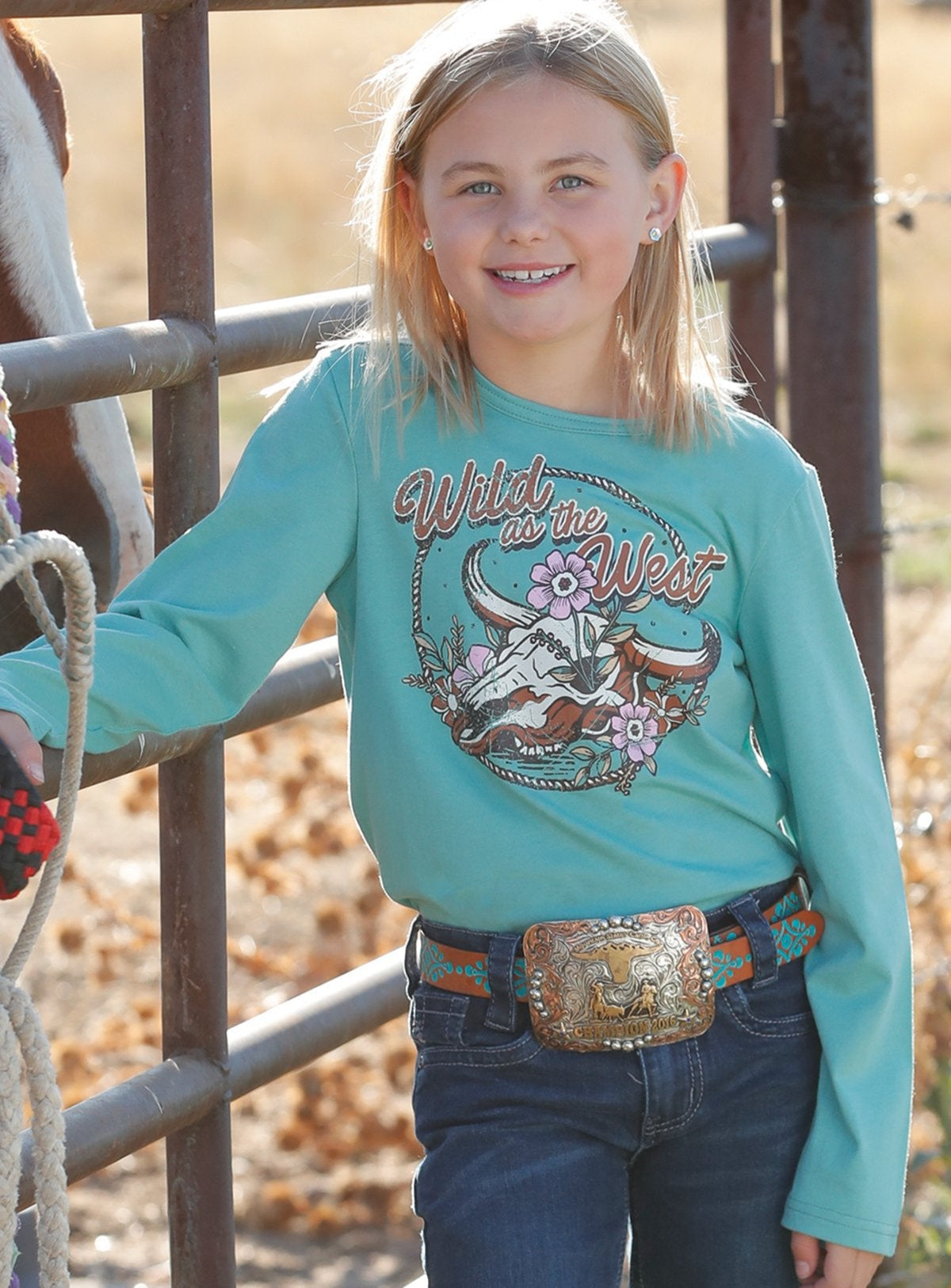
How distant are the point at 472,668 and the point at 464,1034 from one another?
Result: 28cm

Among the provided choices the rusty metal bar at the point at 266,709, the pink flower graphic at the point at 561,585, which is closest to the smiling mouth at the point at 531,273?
the pink flower graphic at the point at 561,585

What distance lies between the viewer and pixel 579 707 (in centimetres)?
131

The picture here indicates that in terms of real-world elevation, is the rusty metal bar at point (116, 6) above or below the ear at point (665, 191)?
above

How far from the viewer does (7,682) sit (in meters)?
1.07

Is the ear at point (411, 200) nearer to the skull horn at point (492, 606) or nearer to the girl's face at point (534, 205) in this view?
the girl's face at point (534, 205)

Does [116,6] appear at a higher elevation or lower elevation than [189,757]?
higher

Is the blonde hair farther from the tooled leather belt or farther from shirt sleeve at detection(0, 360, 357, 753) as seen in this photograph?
the tooled leather belt

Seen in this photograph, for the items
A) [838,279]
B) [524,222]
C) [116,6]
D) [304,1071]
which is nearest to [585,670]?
[524,222]

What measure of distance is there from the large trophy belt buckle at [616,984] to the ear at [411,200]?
1.89ft

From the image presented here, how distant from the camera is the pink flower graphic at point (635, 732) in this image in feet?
4.33

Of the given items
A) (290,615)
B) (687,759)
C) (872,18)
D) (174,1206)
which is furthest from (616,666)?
(872,18)

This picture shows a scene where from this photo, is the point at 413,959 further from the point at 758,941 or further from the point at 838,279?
the point at 838,279

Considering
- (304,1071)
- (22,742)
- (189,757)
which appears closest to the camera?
(22,742)

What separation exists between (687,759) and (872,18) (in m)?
1.25
